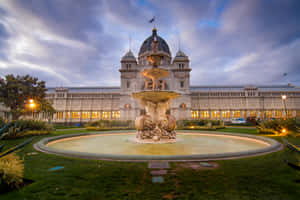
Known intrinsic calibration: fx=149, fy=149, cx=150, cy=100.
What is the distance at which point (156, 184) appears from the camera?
11.7ft

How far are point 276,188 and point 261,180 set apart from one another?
1.44 ft

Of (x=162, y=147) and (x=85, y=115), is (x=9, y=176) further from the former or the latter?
(x=85, y=115)

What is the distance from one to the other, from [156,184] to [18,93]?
36653 mm

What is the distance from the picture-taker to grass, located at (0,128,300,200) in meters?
3.05

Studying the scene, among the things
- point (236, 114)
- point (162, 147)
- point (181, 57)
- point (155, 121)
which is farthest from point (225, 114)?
point (162, 147)

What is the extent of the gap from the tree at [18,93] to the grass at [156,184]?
31890 mm

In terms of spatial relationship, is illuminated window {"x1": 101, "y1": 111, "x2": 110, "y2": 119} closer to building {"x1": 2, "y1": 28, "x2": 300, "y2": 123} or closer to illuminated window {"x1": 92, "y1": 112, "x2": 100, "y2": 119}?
building {"x1": 2, "y1": 28, "x2": 300, "y2": 123}

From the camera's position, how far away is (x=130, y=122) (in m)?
25.9

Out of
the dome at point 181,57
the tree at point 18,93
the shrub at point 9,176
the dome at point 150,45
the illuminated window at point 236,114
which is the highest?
the dome at point 150,45

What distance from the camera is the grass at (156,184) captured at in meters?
3.05

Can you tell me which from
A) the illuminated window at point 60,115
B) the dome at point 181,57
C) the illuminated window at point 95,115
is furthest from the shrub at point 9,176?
the illuminated window at point 60,115

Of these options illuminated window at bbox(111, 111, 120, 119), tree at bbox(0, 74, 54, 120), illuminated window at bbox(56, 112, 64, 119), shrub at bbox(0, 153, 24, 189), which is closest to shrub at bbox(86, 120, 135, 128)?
tree at bbox(0, 74, 54, 120)

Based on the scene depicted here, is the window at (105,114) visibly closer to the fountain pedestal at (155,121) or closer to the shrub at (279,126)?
the fountain pedestal at (155,121)

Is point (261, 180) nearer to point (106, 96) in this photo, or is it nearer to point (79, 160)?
point (79, 160)
